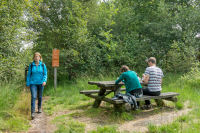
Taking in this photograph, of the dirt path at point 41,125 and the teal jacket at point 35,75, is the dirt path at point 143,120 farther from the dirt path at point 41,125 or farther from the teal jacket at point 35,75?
the teal jacket at point 35,75

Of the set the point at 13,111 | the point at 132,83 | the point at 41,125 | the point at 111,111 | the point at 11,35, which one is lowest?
the point at 41,125

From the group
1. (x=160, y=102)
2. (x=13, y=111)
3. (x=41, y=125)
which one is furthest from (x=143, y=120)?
(x=13, y=111)

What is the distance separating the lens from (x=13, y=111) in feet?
15.6

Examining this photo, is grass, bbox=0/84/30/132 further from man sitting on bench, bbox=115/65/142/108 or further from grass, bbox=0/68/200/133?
man sitting on bench, bbox=115/65/142/108

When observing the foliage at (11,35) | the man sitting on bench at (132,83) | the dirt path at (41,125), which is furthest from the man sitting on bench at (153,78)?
the foliage at (11,35)

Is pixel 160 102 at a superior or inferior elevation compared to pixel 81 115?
superior

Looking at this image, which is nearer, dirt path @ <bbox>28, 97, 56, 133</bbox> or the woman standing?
dirt path @ <bbox>28, 97, 56, 133</bbox>

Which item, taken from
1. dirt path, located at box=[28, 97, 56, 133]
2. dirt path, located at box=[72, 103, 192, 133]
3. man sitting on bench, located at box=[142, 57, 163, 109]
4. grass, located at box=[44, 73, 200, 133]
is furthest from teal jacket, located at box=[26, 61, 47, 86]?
man sitting on bench, located at box=[142, 57, 163, 109]

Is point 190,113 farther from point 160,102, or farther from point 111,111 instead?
point 111,111

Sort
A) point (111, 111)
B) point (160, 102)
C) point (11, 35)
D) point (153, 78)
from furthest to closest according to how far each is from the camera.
→ point (11, 35) → point (160, 102) → point (111, 111) → point (153, 78)

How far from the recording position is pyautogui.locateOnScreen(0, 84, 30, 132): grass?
4039 mm

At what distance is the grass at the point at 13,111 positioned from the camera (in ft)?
13.3

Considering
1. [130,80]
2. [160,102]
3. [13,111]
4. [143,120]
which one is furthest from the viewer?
[160,102]

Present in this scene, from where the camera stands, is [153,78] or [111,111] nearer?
[153,78]
